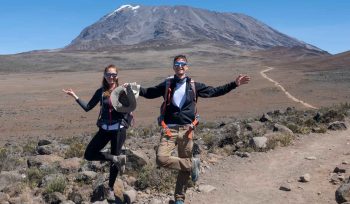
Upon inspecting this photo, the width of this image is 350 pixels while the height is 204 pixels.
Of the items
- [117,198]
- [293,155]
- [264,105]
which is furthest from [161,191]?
[264,105]

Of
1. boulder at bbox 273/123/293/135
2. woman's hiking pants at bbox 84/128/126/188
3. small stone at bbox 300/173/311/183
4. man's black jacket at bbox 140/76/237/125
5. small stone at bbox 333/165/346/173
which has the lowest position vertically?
small stone at bbox 300/173/311/183

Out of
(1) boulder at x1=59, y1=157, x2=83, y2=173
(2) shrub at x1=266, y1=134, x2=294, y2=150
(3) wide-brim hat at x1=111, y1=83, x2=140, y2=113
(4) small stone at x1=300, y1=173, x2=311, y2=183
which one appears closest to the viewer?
(3) wide-brim hat at x1=111, y1=83, x2=140, y2=113

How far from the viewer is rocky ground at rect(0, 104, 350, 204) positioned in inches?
269

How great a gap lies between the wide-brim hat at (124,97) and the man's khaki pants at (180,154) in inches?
23.5

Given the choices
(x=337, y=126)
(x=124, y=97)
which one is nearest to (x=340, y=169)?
(x=124, y=97)

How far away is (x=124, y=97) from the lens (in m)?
6.30

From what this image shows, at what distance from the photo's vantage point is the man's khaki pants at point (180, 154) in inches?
234

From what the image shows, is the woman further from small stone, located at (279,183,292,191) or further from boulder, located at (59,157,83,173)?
small stone, located at (279,183,292,191)

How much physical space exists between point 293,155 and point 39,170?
4496mm

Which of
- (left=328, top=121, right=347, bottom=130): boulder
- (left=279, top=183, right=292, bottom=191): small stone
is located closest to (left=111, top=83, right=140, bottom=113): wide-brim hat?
(left=279, top=183, right=292, bottom=191): small stone

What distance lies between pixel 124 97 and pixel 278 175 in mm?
3004

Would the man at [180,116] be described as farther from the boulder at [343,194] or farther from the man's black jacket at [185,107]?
the boulder at [343,194]

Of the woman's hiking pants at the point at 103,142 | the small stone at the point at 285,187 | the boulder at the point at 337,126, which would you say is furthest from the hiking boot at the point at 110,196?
the boulder at the point at 337,126

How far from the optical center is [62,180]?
Result: 23.3 feet
